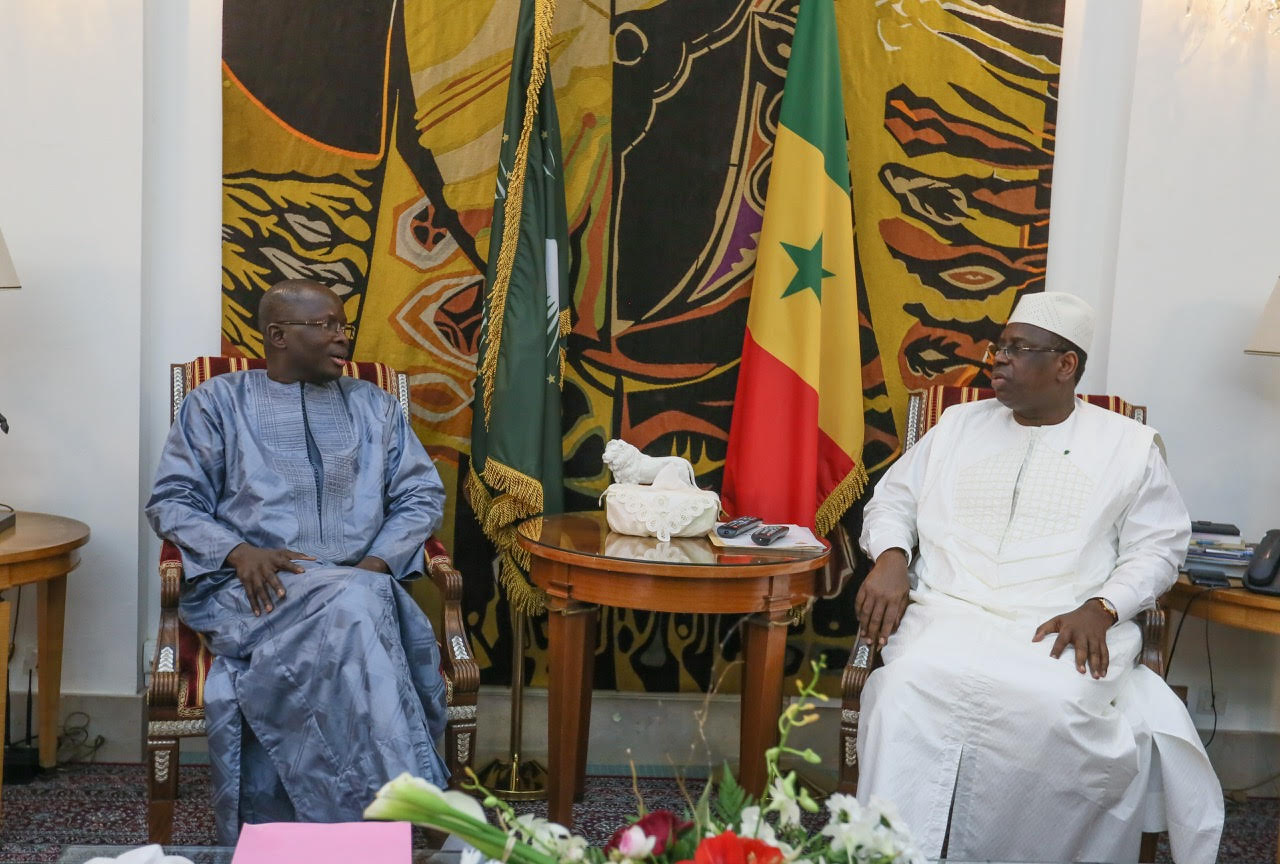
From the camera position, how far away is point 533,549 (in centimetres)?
301

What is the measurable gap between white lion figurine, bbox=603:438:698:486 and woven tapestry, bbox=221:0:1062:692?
55 cm

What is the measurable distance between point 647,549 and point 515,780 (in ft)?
3.02

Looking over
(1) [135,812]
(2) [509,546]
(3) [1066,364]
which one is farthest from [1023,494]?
(1) [135,812]

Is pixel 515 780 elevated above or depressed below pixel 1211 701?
below

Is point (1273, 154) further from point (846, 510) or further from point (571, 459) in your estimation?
point (571, 459)

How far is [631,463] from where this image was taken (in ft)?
10.5

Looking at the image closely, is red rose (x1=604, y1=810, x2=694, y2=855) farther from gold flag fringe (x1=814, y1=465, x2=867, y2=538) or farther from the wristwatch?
gold flag fringe (x1=814, y1=465, x2=867, y2=538)

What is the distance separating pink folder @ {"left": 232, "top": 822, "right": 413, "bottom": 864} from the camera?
5.33 feet

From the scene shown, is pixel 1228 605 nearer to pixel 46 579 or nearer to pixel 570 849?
pixel 570 849

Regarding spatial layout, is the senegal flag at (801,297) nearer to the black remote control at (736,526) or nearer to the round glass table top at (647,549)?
the black remote control at (736,526)

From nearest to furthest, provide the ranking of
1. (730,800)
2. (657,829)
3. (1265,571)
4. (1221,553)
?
(657,829), (730,800), (1265,571), (1221,553)

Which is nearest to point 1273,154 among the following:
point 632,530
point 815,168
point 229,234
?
point 815,168

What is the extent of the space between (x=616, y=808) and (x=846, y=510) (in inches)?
43.8

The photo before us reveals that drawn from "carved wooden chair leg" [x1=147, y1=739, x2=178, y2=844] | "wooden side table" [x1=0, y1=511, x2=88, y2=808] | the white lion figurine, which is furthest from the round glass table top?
"wooden side table" [x1=0, y1=511, x2=88, y2=808]
